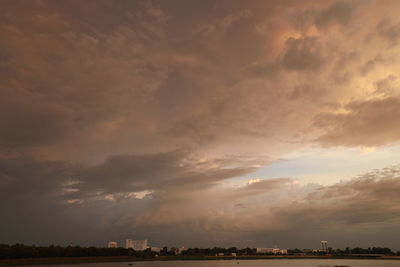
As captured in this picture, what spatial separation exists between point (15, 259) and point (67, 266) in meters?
31.4

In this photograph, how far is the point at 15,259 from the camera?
19450 cm

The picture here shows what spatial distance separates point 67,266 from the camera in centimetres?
19100
